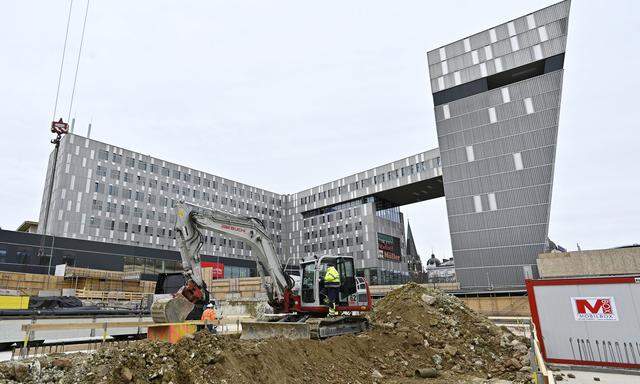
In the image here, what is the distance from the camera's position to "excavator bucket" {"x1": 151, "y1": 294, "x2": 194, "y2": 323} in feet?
37.3

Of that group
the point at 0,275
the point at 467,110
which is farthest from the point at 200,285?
the point at 467,110

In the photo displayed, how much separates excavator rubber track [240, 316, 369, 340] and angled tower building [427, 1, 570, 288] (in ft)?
102

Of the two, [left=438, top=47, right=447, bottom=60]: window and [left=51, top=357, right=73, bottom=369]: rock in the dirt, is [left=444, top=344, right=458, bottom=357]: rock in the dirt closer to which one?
[left=51, top=357, right=73, bottom=369]: rock in the dirt

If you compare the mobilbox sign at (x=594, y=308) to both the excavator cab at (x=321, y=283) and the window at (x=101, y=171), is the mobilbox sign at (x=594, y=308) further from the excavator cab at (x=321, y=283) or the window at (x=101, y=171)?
the window at (x=101, y=171)

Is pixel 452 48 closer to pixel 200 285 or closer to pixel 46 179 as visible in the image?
pixel 200 285

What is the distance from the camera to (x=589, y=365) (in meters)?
11.7

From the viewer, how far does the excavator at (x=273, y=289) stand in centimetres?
1196

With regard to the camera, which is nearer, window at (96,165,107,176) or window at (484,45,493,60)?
window at (484,45,493,60)

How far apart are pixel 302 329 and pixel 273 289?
9.02 ft

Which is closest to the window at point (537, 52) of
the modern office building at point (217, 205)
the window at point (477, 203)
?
the window at point (477, 203)

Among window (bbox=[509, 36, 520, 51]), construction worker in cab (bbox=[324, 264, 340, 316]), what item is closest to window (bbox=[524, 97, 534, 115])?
window (bbox=[509, 36, 520, 51])

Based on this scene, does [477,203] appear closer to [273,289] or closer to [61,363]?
[273,289]

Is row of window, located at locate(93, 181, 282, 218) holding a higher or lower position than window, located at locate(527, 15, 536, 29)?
lower

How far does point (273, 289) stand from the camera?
1434cm
